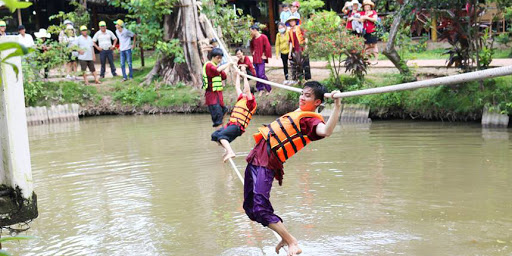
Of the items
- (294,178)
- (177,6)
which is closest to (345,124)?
(294,178)

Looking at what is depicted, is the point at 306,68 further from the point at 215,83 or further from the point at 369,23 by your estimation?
the point at 215,83

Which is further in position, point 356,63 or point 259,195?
point 356,63

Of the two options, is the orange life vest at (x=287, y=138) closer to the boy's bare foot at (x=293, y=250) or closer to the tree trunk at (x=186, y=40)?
the boy's bare foot at (x=293, y=250)

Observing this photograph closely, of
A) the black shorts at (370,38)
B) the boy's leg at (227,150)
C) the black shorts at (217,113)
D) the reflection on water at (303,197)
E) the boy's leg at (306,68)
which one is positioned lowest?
the reflection on water at (303,197)

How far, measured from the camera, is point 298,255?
554 cm

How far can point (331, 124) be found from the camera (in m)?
4.69

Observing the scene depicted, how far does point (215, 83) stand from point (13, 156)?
247 inches

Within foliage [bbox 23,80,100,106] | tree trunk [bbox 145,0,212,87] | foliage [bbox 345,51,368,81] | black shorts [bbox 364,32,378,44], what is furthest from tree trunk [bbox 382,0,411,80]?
foliage [bbox 23,80,100,106]

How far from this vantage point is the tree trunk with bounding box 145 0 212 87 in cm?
1700

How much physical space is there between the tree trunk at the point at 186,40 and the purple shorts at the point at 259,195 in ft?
38.3

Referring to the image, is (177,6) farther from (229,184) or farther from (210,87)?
(229,184)

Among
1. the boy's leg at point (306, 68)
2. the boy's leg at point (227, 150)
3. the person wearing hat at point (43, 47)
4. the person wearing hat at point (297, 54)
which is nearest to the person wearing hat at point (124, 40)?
the person wearing hat at point (43, 47)

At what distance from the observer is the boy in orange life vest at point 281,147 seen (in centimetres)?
508

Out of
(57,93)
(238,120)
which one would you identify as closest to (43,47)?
(57,93)
